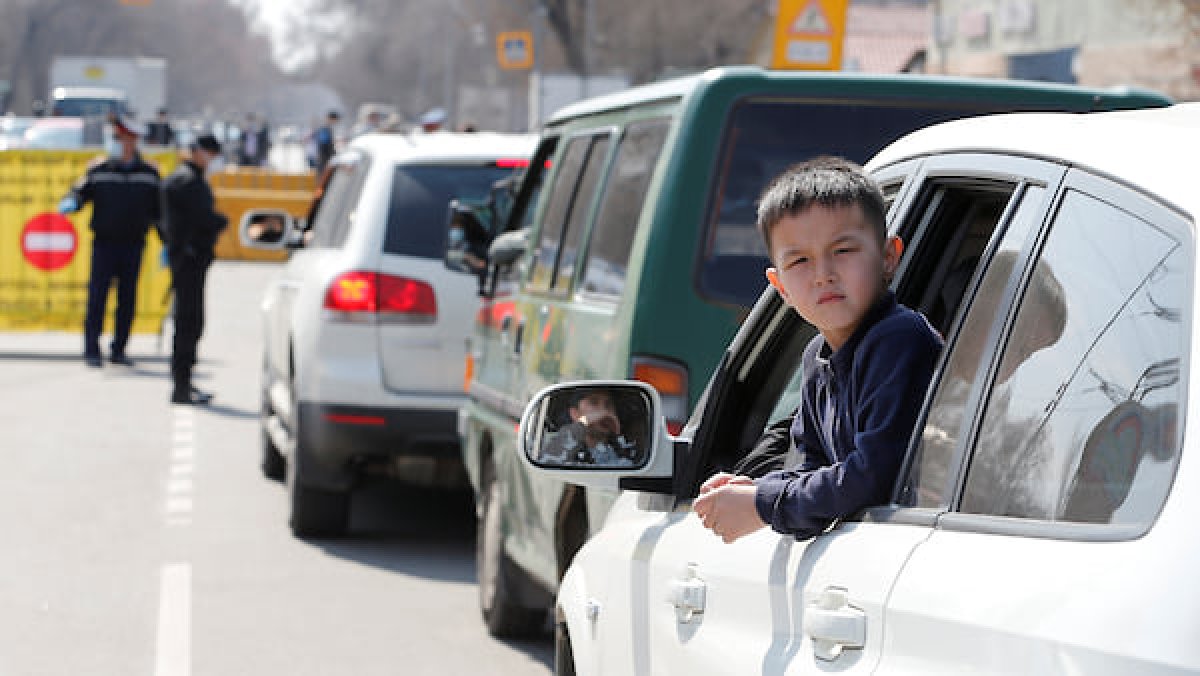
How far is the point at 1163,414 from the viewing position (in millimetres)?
2297

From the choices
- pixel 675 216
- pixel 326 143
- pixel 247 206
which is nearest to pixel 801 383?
pixel 675 216

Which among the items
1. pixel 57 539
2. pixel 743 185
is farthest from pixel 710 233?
pixel 57 539

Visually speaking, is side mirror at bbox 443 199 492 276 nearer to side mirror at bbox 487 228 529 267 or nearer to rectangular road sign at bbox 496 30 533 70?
side mirror at bbox 487 228 529 267

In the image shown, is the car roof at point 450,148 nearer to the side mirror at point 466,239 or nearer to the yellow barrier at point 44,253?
the side mirror at point 466,239

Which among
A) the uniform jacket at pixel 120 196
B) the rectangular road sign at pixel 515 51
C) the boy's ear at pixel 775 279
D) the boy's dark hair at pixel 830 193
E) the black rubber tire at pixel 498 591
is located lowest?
the black rubber tire at pixel 498 591

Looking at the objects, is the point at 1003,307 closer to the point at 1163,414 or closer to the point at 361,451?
the point at 1163,414

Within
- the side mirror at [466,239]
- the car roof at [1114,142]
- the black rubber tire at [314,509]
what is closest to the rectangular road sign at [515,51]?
the black rubber tire at [314,509]

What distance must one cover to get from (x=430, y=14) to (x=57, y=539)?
127954 mm

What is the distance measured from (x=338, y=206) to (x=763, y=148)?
5.63m

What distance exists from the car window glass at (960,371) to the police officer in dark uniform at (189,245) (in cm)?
1425

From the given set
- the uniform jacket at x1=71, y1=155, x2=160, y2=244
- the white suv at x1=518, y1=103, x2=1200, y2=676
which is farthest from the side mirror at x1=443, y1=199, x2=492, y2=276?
the uniform jacket at x1=71, y1=155, x2=160, y2=244

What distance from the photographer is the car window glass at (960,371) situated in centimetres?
282

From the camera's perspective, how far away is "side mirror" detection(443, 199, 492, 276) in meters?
9.61

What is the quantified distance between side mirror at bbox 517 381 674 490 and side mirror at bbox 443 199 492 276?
552cm
